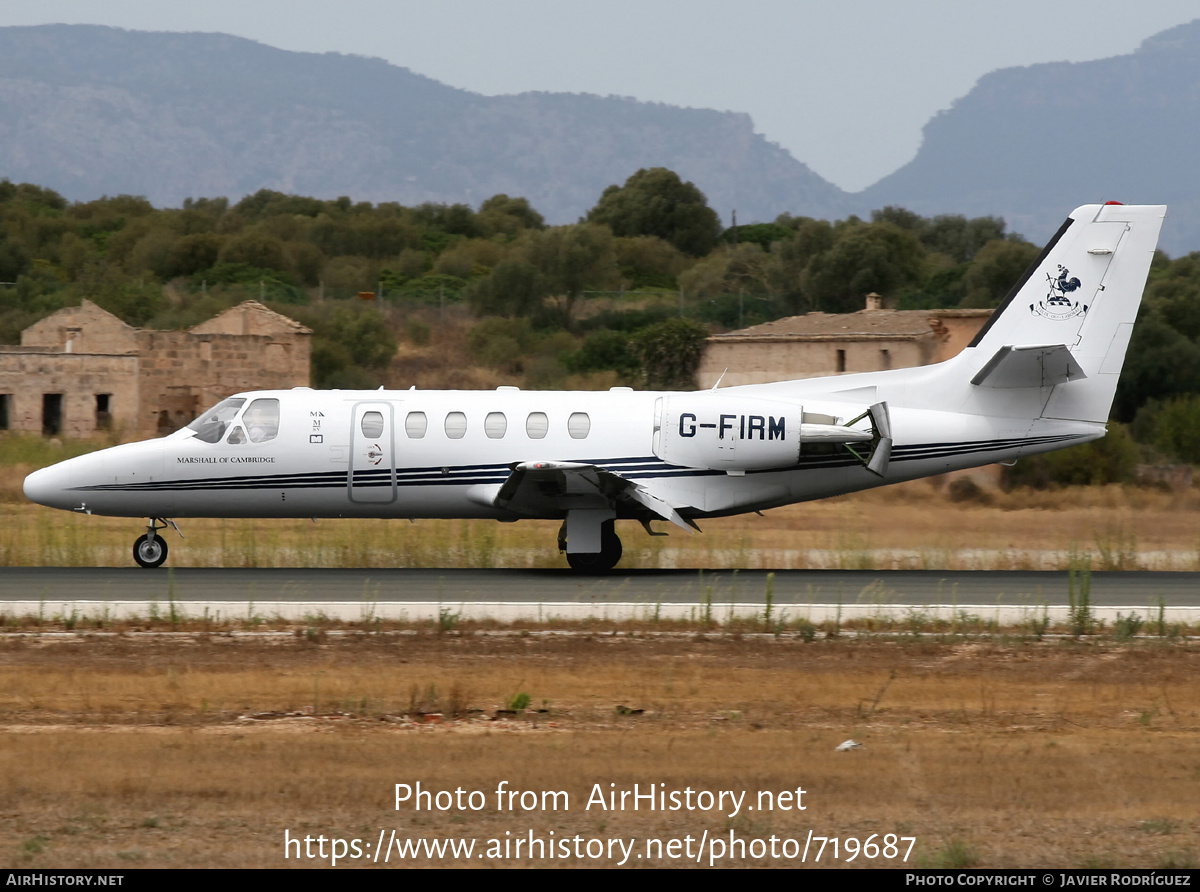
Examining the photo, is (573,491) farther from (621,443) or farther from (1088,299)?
(1088,299)

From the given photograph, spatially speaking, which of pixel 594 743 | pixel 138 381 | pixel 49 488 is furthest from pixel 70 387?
pixel 594 743

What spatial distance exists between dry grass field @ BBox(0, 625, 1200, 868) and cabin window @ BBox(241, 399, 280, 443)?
6.06m

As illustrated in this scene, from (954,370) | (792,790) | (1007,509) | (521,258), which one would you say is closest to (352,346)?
(521,258)

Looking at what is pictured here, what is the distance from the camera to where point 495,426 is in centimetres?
2031

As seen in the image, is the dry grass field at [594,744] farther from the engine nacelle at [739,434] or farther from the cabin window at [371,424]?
the cabin window at [371,424]

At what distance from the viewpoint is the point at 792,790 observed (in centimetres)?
896

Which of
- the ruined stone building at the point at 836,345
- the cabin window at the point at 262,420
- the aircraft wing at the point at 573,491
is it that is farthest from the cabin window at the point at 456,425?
the ruined stone building at the point at 836,345

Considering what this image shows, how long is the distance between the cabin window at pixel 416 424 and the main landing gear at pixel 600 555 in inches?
95.1

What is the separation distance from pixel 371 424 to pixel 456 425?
120cm

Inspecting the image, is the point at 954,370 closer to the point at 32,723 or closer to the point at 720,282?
the point at 32,723

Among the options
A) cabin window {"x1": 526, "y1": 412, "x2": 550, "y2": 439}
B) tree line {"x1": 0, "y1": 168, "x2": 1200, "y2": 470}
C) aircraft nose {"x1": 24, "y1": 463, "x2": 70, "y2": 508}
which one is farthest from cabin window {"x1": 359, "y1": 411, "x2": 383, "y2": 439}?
tree line {"x1": 0, "y1": 168, "x2": 1200, "y2": 470}

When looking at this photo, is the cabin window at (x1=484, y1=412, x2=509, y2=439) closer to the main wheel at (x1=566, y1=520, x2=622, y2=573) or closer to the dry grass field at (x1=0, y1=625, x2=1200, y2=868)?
the main wheel at (x1=566, y1=520, x2=622, y2=573)

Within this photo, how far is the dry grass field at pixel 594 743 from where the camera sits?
801 centimetres

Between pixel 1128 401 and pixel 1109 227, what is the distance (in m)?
26.0
